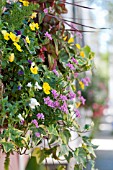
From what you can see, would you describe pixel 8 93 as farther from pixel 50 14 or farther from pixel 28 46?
pixel 50 14

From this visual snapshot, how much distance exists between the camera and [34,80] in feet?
3.86

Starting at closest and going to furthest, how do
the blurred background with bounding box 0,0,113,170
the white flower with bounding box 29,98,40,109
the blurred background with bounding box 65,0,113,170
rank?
the white flower with bounding box 29,98,40,109, the blurred background with bounding box 0,0,113,170, the blurred background with bounding box 65,0,113,170

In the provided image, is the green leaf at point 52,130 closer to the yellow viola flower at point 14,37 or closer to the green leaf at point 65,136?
the green leaf at point 65,136

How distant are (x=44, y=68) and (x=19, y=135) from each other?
28cm

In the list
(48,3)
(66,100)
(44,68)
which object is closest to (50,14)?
Result: (48,3)

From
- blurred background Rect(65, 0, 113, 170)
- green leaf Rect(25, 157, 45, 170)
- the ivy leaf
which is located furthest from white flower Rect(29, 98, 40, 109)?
green leaf Rect(25, 157, 45, 170)

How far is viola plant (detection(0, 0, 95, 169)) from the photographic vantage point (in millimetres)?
1096

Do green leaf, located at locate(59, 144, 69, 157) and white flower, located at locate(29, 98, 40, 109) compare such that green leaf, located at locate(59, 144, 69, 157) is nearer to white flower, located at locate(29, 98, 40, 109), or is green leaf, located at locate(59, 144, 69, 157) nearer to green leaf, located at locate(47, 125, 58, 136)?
green leaf, located at locate(47, 125, 58, 136)

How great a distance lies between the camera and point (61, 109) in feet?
3.97

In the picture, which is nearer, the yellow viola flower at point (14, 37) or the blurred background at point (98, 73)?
the yellow viola flower at point (14, 37)

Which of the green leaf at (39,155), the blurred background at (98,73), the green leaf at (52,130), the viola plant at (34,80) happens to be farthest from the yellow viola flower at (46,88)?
the green leaf at (39,155)

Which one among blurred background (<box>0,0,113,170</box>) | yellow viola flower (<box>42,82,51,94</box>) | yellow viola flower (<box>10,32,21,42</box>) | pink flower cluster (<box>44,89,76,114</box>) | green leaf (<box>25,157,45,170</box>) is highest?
blurred background (<box>0,0,113,170</box>)

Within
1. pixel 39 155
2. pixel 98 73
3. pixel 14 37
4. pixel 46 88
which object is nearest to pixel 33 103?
pixel 46 88

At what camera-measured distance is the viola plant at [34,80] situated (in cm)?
110
